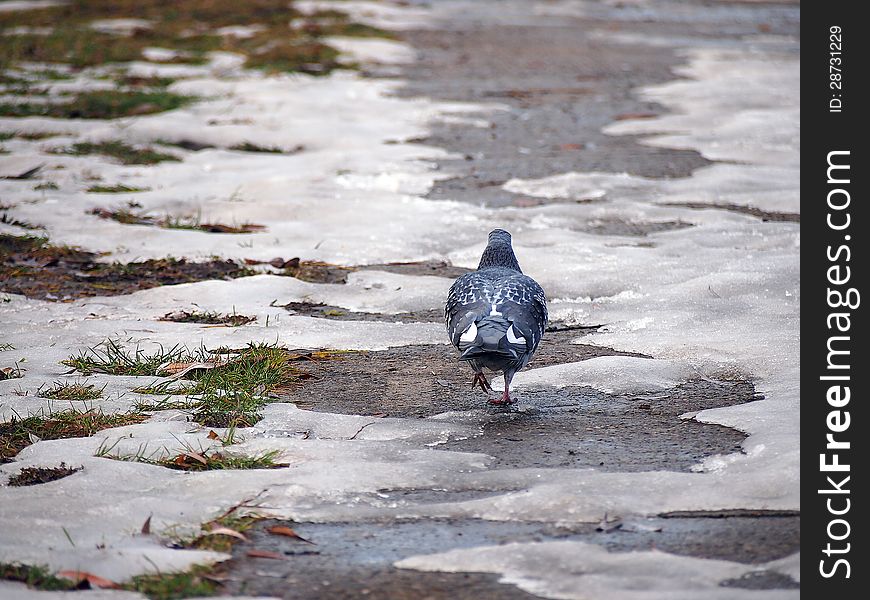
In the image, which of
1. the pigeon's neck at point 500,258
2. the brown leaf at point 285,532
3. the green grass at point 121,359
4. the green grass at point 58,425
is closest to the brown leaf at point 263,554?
the brown leaf at point 285,532

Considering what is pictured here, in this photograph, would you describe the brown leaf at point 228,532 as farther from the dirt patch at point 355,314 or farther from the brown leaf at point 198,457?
the dirt patch at point 355,314

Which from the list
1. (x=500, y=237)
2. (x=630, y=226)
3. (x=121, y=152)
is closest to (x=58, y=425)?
(x=500, y=237)

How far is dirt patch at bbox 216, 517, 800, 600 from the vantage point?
3164mm

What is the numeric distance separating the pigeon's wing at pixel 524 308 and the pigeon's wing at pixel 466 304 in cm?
8

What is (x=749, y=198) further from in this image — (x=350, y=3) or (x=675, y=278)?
(x=350, y=3)

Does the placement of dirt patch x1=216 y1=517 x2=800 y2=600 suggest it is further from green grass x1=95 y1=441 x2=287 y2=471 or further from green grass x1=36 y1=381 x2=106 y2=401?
green grass x1=36 y1=381 x2=106 y2=401

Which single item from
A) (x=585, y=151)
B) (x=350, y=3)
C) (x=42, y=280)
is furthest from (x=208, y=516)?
(x=350, y=3)

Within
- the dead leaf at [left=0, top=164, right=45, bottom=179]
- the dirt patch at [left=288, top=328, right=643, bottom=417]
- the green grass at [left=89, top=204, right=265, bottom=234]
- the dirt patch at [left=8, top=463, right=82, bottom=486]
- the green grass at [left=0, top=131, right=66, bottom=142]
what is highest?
the green grass at [left=0, top=131, right=66, bottom=142]

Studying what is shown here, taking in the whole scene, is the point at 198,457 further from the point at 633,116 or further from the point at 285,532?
the point at 633,116

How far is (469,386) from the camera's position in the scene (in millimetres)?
5062

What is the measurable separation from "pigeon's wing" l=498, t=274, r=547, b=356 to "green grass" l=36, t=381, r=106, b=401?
1.79 meters

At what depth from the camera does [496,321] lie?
453 centimetres

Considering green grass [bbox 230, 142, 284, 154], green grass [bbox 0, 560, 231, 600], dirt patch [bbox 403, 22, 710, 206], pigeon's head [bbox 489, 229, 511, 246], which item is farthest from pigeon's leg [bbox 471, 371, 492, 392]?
green grass [bbox 230, 142, 284, 154]

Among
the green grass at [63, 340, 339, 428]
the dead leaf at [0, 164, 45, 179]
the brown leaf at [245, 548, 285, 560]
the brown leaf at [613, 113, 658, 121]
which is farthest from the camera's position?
the brown leaf at [613, 113, 658, 121]
